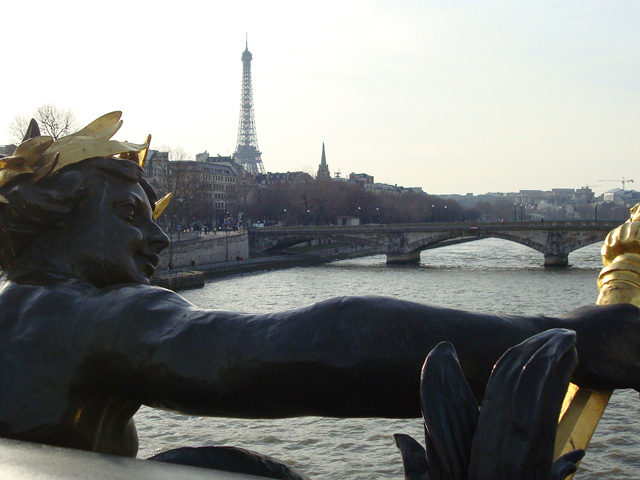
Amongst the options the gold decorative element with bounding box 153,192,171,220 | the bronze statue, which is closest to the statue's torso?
the bronze statue

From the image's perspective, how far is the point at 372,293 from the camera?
18.6 metres

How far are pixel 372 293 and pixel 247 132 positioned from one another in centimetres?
9801

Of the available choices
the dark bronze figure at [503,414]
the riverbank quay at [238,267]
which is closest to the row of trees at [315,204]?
the riverbank quay at [238,267]

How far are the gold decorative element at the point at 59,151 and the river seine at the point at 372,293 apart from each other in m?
1.38

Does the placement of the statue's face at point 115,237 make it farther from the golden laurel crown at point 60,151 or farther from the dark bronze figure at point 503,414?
the dark bronze figure at point 503,414

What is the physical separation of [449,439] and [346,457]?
818 cm

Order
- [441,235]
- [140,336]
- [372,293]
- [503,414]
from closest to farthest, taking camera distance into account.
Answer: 1. [503,414]
2. [140,336]
3. [372,293]
4. [441,235]

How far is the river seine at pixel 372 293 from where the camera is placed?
8.79 metres

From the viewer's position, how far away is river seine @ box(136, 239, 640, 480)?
346 inches

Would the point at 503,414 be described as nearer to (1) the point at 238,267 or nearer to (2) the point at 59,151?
(2) the point at 59,151

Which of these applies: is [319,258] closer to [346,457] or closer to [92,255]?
[346,457]

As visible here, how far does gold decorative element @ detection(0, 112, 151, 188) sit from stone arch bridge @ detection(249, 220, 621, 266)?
3879 cm

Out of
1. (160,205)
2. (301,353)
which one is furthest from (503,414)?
(160,205)

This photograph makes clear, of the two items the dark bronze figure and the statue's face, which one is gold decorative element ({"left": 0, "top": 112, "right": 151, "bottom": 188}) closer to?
the statue's face
